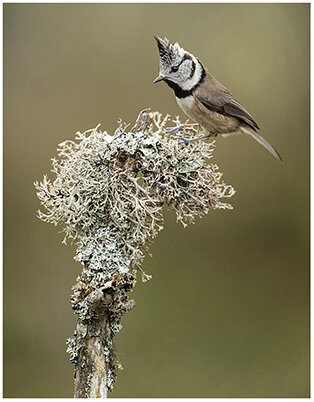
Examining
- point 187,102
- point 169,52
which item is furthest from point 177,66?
point 187,102

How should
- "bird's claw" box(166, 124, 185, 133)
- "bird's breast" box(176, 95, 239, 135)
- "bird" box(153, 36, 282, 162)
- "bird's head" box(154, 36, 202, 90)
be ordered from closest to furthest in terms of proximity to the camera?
"bird's claw" box(166, 124, 185, 133)
"bird's head" box(154, 36, 202, 90)
"bird" box(153, 36, 282, 162)
"bird's breast" box(176, 95, 239, 135)

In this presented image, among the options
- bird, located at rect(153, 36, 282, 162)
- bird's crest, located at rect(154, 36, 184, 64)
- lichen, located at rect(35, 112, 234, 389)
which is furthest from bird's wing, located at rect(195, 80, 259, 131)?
lichen, located at rect(35, 112, 234, 389)

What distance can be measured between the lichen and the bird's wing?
534 millimetres

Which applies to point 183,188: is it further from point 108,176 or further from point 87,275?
point 87,275

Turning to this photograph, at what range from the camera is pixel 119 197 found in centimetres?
139

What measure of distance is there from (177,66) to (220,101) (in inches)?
12.7

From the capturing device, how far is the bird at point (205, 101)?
184 cm

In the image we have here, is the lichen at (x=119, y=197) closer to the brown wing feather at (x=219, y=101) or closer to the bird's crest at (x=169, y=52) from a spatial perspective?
the bird's crest at (x=169, y=52)

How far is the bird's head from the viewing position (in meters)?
1.68

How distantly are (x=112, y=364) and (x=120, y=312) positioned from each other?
145 mm

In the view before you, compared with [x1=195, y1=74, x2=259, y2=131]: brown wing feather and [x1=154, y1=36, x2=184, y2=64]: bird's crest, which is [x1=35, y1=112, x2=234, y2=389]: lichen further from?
[x1=195, y1=74, x2=259, y2=131]: brown wing feather

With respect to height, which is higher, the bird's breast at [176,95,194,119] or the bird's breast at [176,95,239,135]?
the bird's breast at [176,95,194,119]

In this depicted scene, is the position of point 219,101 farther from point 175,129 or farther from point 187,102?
point 175,129

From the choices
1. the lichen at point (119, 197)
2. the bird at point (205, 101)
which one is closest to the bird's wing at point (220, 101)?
the bird at point (205, 101)
